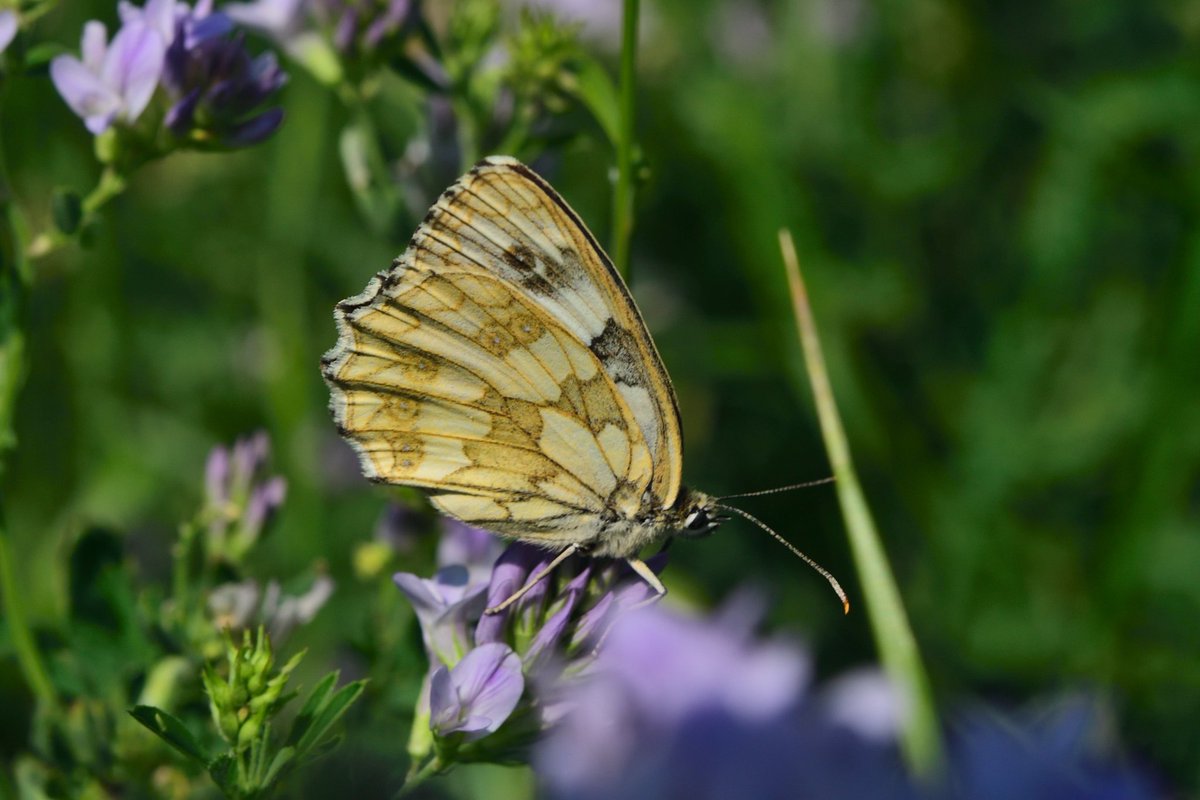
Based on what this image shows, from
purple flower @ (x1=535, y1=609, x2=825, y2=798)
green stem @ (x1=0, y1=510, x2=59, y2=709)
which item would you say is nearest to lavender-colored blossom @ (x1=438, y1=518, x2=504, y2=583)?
purple flower @ (x1=535, y1=609, x2=825, y2=798)

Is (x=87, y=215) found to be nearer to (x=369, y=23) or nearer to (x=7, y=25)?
(x=7, y=25)

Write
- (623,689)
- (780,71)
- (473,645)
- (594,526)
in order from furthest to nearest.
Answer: (780,71)
(594,526)
(473,645)
(623,689)

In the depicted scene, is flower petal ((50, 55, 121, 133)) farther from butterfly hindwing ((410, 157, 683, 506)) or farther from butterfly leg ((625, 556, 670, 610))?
butterfly leg ((625, 556, 670, 610))

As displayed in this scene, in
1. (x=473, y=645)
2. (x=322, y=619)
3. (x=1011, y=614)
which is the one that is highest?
(x=473, y=645)

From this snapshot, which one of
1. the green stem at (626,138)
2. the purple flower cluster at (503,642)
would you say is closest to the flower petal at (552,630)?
the purple flower cluster at (503,642)

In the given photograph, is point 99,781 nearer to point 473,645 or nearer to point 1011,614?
point 473,645

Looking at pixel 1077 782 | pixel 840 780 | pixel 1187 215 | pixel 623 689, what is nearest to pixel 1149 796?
pixel 1077 782
